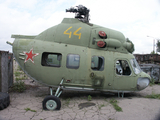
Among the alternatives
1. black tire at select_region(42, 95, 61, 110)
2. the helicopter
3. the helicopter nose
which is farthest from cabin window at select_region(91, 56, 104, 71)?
black tire at select_region(42, 95, 61, 110)

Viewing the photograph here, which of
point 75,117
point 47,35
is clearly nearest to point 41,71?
point 47,35

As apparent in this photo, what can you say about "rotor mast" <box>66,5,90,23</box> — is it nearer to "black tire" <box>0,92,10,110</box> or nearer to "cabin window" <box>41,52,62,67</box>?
"cabin window" <box>41,52,62,67</box>

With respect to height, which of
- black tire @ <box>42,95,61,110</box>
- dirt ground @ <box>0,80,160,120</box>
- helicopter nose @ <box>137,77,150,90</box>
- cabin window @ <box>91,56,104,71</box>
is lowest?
dirt ground @ <box>0,80,160,120</box>

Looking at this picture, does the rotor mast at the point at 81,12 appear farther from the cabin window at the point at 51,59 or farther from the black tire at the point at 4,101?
the black tire at the point at 4,101

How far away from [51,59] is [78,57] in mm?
1276

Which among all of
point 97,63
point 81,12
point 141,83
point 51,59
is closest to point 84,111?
point 97,63

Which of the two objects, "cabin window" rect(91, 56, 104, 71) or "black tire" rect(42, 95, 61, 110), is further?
"cabin window" rect(91, 56, 104, 71)

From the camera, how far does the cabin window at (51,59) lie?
5.58m

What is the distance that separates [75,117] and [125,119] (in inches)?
63.2

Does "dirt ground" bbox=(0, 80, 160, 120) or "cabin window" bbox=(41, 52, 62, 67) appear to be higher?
"cabin window" bbox=(41, 52, 62, 67)

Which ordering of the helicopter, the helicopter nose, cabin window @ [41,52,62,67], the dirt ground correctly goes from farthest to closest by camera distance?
the helicopter nose
cabin window @ [41,52,62,67]
the helicopter
the dirt ground

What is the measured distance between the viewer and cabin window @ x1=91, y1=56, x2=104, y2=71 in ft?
18.4

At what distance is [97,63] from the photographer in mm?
5715

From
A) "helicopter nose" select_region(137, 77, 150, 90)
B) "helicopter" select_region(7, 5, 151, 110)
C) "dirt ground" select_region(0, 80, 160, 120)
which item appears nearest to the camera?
"dirt ground" select_region(0, 80, 160, 120)
